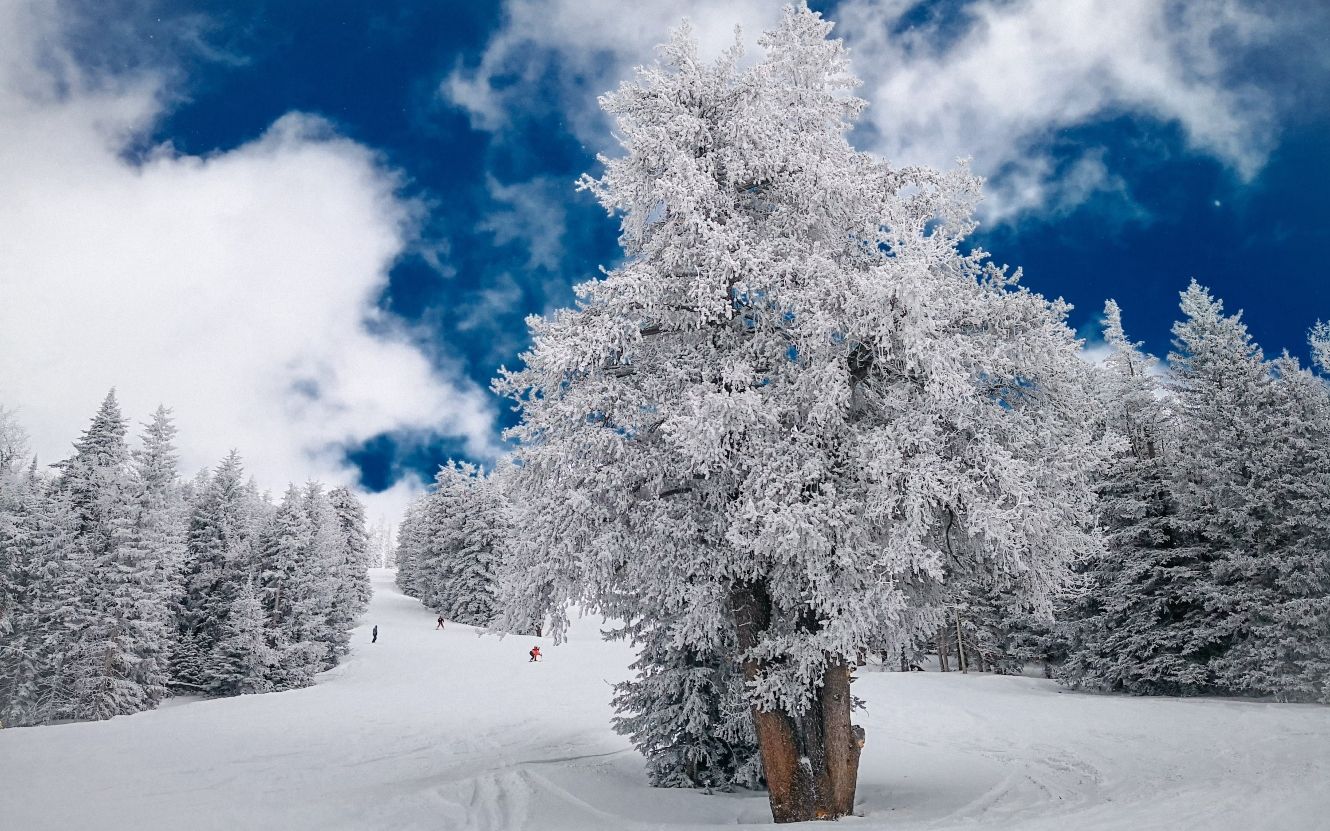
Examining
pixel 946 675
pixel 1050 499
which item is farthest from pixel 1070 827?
pixel 946 675

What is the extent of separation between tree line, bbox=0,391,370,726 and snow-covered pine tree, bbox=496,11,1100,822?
2379 cm

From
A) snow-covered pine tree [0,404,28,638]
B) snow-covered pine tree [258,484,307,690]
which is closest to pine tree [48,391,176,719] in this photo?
snow-covered pine tree [0,404,28,638]

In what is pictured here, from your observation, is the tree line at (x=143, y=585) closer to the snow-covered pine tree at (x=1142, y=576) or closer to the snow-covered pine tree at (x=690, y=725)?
the snow-covered pine tree at (x=690, y=725)

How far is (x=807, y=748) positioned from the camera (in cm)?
980

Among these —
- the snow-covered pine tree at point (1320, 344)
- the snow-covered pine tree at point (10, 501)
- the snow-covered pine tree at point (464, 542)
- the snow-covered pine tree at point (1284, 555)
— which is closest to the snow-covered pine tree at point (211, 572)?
the snow-covered pine tree at point (10, 501)

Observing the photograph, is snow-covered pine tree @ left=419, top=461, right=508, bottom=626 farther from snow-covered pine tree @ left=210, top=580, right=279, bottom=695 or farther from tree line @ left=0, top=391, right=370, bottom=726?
snow-covered pine tree @ left=210, top=580, right=279, bottom=695

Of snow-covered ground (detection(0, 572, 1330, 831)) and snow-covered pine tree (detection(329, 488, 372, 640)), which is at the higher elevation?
snow-covered pine tree (detection(329, 488, 372, 640))

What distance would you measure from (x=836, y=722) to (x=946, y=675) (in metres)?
25.3

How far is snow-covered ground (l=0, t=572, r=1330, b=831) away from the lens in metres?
9.34

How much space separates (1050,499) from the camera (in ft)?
28.8

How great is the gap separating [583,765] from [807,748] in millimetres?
6860

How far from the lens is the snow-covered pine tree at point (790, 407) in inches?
322

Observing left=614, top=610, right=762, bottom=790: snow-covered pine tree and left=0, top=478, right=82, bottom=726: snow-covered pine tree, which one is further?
left=0, top=478, right=82, bottom=726: snow-covered pine tree

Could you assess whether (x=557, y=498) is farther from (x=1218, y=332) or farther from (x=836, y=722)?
(x=1218, y=332)
